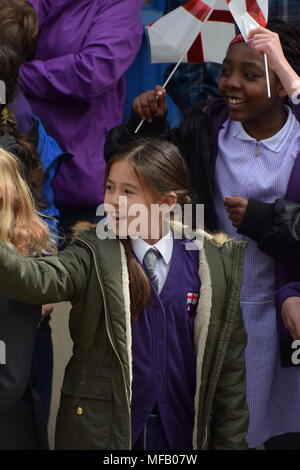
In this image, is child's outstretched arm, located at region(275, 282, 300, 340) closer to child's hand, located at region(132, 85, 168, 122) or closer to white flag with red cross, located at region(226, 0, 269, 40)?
child's hand, located at region(132, 85, 168, 122)

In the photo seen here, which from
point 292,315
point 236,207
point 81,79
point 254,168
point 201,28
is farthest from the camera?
point 81,79

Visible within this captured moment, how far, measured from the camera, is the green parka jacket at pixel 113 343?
10.1 feet

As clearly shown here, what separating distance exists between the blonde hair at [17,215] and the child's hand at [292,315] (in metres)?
0.85

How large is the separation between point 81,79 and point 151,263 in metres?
1.14

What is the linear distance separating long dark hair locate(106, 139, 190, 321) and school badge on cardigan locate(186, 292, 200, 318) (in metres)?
0.14

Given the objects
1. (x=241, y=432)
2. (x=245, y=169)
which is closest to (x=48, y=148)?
(x=245, y=169)

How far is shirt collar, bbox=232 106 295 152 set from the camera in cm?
374

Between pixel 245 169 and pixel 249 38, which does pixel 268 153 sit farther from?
pixel 249 38

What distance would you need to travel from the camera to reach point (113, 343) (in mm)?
3068

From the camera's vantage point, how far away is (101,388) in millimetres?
3096

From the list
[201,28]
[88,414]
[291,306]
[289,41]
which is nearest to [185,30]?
[201,28]

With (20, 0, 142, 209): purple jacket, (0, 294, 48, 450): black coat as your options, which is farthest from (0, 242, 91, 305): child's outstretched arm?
(20, 0, 142, 209): purple jacket

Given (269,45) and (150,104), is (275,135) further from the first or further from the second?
(150,104)
